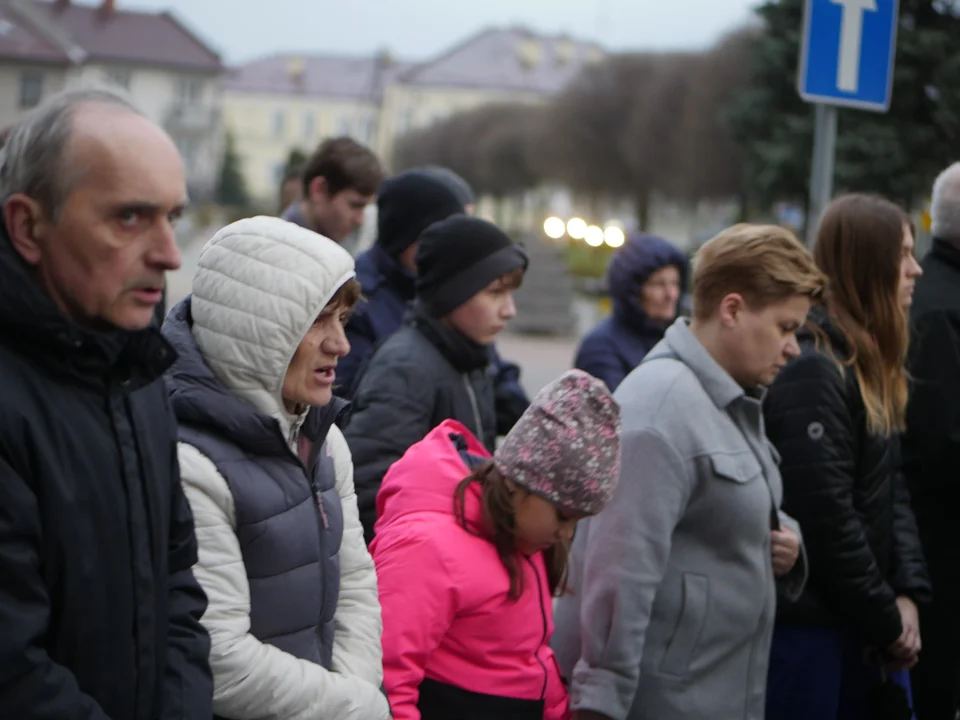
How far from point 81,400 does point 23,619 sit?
0.32 metres

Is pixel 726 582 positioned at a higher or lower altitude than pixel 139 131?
lower

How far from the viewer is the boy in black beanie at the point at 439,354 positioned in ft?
12.9

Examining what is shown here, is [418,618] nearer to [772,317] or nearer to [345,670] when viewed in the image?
[345,670]

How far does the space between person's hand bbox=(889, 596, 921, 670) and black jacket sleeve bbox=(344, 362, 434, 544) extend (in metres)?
1.54

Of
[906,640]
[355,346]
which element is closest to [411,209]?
[355,346]

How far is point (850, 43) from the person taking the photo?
5805mm

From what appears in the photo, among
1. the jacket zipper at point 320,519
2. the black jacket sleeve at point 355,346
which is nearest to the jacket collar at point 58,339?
the jacket zipper at point 320,519

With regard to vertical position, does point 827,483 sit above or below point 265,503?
below

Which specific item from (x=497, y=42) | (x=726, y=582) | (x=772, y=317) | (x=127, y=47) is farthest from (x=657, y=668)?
(x=497, y=42)

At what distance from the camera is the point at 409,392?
3982 millimetres

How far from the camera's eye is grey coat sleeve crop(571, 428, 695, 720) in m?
3.35

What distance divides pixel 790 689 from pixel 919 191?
61.6 feet

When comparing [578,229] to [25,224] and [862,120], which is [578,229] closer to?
[862,120]

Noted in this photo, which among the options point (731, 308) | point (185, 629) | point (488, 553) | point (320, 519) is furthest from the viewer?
point (731, 308)
